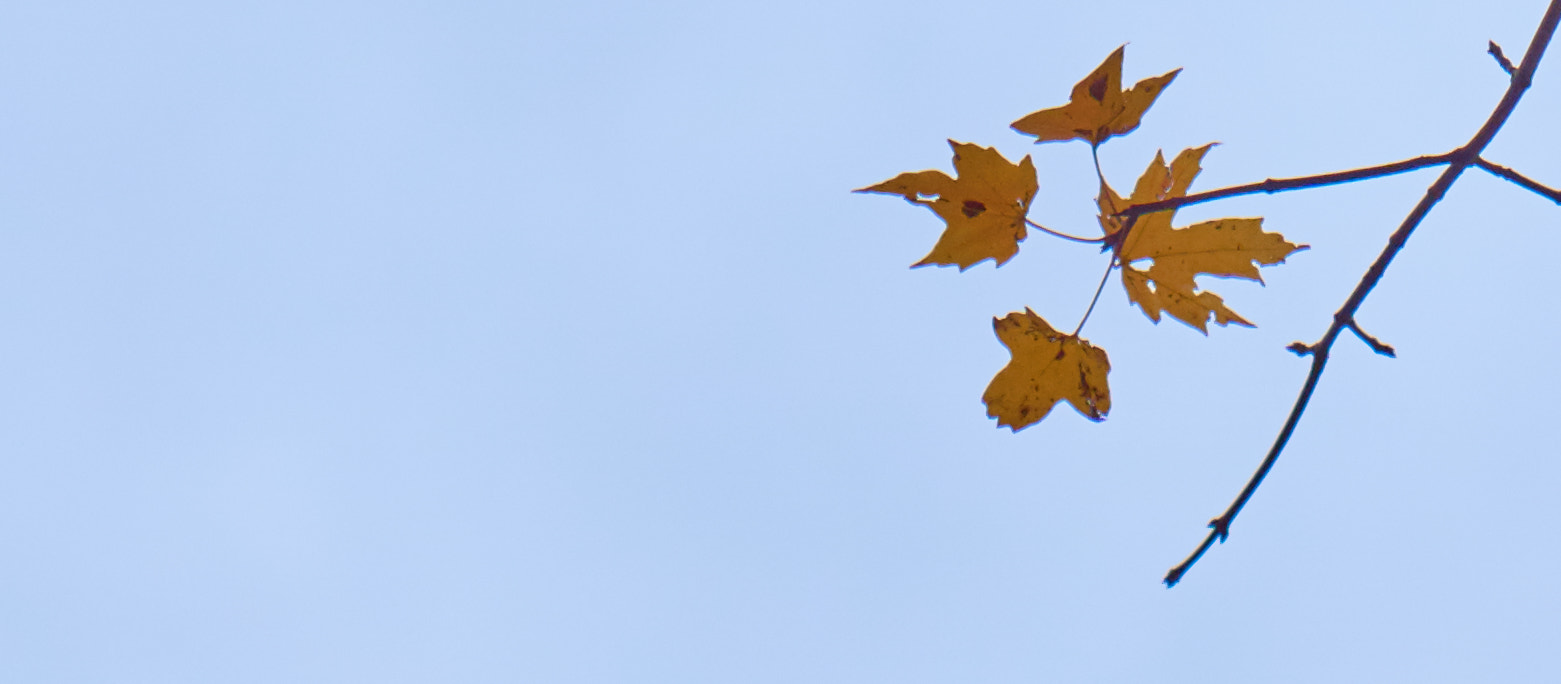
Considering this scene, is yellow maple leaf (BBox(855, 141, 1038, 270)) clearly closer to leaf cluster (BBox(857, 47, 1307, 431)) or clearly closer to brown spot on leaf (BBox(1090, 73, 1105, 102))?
leaf cluster (BBox(857, 47, 1307, 431))

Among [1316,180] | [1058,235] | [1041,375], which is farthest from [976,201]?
[1316,180]

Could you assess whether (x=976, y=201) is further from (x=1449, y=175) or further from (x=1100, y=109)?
(x=1449, y=175)

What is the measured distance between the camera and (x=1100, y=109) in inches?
74.5

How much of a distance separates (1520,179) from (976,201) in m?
0.84

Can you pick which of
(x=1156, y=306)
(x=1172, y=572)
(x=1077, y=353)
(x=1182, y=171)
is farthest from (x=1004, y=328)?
(x=1172, y=572)

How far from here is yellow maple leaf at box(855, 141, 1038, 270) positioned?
1972 millimetres

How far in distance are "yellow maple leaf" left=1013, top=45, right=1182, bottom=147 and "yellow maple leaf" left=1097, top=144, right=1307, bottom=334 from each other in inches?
5.4

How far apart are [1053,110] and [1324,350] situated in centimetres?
68

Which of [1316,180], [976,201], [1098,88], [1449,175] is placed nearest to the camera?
[1316,180]

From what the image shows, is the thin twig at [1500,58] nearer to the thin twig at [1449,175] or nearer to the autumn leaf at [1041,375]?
the thin twig at [1449,175]

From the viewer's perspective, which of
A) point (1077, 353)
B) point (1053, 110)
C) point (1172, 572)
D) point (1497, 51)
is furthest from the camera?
point (1077, 353)

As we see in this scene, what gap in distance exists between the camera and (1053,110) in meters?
1.89

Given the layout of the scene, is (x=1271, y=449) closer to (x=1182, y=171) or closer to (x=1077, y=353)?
(x=1077, y=353)

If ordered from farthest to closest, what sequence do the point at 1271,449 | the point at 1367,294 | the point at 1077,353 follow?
1. the point at 1077,353
2. the point at 1367,294
3. the point at 1271,449
